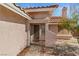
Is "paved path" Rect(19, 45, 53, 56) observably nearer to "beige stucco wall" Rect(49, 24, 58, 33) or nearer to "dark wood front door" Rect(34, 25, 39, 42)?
"dark wood front door" Rect(34, 25, 39, 42)

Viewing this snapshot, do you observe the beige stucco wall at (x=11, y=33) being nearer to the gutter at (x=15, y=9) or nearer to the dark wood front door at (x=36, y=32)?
the gutter at (x=15, y=9)

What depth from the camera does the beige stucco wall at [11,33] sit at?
302cm

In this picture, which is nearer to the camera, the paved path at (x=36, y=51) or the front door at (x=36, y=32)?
the paved path at (x=36, y=51)

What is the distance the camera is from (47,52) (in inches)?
128

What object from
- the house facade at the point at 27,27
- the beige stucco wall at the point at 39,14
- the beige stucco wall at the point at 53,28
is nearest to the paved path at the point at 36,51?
the house facade at the point at 27,27

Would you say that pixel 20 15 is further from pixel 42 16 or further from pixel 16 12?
pixel 42 16

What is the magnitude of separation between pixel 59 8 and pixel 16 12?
83cm

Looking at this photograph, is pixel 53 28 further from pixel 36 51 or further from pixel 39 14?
pixel 36 51

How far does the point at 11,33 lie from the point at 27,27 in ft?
1.34

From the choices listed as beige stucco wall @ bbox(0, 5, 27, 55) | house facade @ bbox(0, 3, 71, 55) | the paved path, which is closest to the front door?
house facade @ bbox(0, 3, 71, 55)

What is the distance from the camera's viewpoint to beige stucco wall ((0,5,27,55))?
9.90 feet

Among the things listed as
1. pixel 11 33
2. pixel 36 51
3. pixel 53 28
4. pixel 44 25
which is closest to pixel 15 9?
pixel 11 33

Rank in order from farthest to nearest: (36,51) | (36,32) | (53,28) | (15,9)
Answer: (36,32)
(36,51)
(53,28)
(15,9)

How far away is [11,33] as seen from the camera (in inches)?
129
